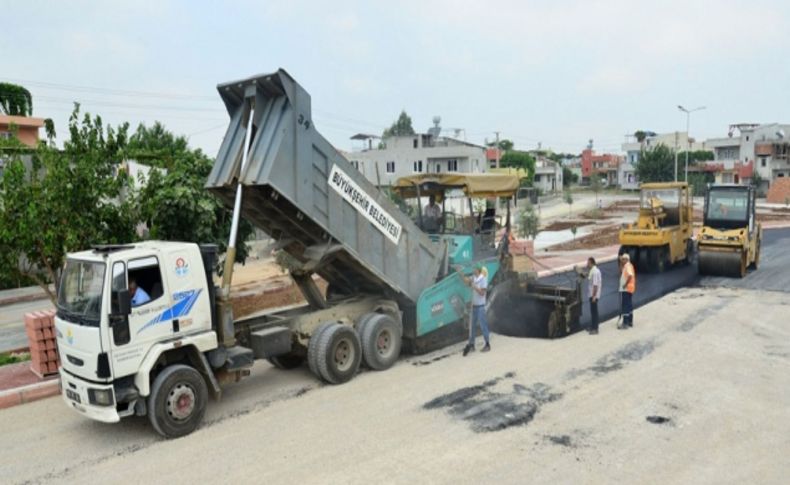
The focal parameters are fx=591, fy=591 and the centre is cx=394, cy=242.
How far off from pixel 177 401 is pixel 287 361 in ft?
8.58

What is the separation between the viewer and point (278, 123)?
773 centimetres

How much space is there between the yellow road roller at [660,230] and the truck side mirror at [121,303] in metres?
14.5

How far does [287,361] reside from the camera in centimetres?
933

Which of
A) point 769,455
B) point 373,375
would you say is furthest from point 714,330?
point 373,375

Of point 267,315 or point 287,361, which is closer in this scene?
point 267,315

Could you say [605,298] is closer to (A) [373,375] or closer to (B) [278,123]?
(A) [373,375]

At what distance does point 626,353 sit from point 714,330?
2483mm

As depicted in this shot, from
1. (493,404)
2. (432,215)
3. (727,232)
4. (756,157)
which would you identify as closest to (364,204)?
(432,215)

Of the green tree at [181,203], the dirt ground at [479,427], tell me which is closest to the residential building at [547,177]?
the green tree at [181,203]

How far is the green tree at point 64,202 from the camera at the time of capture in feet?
31.1

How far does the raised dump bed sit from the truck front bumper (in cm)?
286

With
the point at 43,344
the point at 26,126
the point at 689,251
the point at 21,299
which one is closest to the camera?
the point at 43,344

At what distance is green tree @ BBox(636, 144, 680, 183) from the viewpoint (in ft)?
214

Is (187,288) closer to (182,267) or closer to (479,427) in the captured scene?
(182,267)
